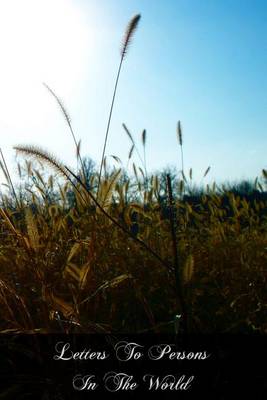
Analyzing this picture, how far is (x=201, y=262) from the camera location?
186 cm

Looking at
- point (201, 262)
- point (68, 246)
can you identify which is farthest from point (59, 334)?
point (201, 262)

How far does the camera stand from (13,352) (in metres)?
1.42

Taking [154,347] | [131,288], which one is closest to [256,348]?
[154,347]

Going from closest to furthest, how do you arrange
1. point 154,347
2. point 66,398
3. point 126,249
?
point 66,398
point 154,347
point 126,249

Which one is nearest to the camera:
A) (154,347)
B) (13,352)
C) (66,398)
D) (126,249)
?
(66,398)

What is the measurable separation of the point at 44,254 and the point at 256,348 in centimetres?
77

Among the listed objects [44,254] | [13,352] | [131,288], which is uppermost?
[44,254]

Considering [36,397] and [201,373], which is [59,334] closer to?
[36,397]

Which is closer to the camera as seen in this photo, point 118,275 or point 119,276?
point 119,276

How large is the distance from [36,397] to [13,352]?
0.20 m

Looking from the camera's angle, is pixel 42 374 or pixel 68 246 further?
pixel 68 246

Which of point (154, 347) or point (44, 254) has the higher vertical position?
point (44, 254)

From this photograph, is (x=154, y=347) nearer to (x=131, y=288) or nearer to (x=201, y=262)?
(x=131, y=288)

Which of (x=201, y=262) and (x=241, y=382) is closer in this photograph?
(x=241, y=382)
